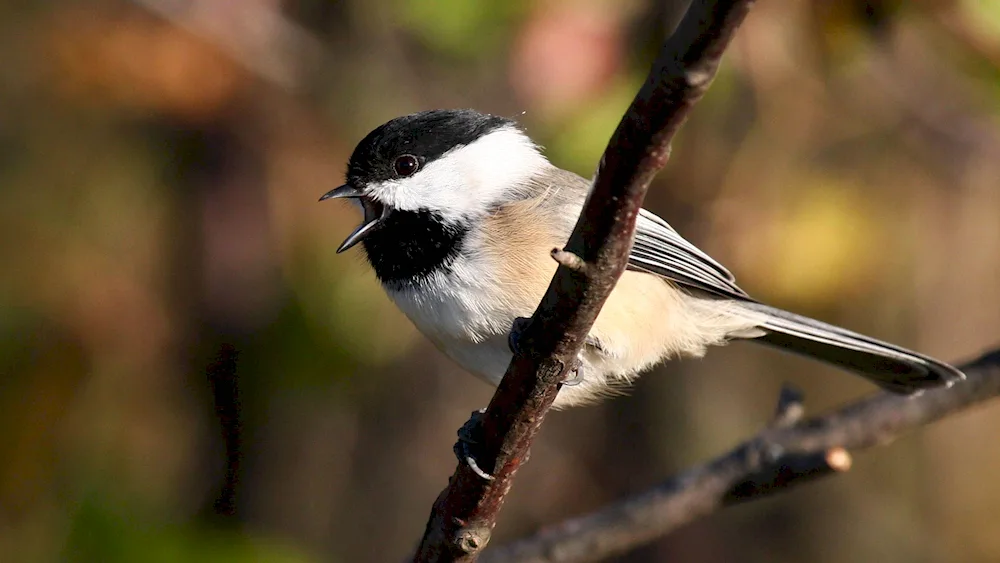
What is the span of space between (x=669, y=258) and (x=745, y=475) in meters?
0.67

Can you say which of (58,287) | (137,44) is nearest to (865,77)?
(137,44)

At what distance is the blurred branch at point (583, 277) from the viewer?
121 centimetres

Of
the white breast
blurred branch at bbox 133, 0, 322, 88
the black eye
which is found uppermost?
blurred branch at bbox 133, 0, 322, 88

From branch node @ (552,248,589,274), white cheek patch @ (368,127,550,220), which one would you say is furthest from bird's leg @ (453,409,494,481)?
white cheek patch @ (368,127,550,220)

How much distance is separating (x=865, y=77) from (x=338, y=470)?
9.62ft

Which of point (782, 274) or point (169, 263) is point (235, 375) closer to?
Answer: point (169, 263)

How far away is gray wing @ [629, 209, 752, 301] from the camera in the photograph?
2.42 m

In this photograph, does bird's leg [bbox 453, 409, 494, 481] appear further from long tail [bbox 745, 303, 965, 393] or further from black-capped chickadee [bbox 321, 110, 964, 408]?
long tail [bbox 745, 303, 965, 393]

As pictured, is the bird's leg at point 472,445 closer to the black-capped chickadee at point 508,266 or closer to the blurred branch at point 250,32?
the black-capped chickadee at point 508,266

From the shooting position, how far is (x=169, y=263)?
164 inches

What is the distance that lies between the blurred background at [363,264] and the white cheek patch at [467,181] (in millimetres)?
491

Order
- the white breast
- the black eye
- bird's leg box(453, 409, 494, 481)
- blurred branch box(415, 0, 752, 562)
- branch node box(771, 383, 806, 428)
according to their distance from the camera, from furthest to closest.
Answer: branch node box(771, 383, 806, 428)
the black eye
the white breast
bird's leg box(453, 409, 494, 481)
blurred branch box(415, 0, 752, 562)

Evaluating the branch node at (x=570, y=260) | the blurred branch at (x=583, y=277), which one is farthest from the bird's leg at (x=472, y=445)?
the branch node at (x=570, y=260)

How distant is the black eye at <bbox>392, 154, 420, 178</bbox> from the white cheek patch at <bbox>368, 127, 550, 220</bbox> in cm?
2
